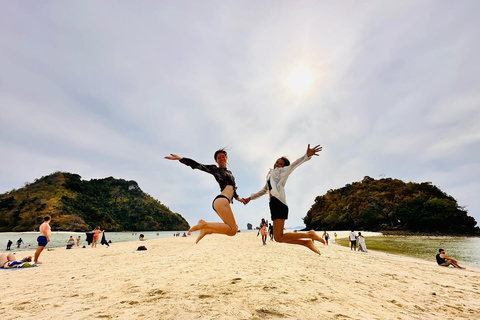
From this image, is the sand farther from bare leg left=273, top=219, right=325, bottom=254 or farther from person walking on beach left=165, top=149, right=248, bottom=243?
person walking on beach left=165, top=149, right=248, bottom=243

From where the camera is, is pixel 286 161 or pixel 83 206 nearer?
pixel 286 161

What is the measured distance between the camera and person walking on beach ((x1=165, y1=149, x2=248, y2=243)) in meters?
4.36

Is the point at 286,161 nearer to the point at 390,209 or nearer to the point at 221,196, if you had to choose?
the point at 221,196

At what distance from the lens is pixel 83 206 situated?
11506cm

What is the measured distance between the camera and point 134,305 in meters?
4.44

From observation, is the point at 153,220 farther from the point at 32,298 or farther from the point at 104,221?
the point at 32,298

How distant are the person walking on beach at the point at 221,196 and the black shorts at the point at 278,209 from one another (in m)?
0.83

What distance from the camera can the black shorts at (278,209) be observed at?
4449mm

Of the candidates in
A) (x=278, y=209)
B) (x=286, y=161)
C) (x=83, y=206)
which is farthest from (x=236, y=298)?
(x=83, y=206)

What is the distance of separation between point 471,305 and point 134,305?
28.7ft

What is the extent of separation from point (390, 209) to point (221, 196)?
10007 cm

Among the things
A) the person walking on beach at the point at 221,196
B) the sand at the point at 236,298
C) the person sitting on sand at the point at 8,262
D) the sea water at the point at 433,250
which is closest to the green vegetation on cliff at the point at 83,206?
the person sitting on sand at the point at 8,262

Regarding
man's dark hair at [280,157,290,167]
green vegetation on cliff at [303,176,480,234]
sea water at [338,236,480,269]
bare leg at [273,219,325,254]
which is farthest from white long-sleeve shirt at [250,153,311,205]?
green vegetation on cliff at [303,176,480,234]

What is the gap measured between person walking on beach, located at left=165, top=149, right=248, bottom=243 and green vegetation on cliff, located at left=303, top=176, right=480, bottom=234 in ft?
281
